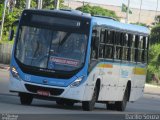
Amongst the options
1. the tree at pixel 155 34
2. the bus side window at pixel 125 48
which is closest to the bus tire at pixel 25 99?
the bus side window at pixel 125 48

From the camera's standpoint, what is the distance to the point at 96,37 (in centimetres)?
2645

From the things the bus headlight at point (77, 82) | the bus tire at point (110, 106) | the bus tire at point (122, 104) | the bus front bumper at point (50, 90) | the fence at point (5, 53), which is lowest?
the fence at point (5, 53)

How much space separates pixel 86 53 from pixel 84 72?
1.76 ft

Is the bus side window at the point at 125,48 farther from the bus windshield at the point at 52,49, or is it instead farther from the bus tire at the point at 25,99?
the bus tire at the point at 25,99

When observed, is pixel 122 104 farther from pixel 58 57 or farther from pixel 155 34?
pixel 155 34

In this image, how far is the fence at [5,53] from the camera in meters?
66.2

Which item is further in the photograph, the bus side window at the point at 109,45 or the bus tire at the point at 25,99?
the bus side window at the point at 109,45

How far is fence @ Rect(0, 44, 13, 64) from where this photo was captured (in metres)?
66.2

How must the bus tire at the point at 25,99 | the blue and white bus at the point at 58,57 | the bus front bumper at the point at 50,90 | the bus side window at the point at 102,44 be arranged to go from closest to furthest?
the bus front bumper at the point at 50,90 < the blue and white bus at the point at 58,57 < the bus tire at the point at 25,99 < the bus side window at the point at 102,44

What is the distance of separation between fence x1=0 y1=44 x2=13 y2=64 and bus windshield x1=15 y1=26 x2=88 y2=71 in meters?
40.0

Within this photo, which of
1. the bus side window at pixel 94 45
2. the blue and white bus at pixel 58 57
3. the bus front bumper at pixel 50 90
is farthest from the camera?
the bus side window at pixel 94 45

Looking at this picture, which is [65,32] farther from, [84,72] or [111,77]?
[111,77]

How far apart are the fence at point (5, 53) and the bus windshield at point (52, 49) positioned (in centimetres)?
3997

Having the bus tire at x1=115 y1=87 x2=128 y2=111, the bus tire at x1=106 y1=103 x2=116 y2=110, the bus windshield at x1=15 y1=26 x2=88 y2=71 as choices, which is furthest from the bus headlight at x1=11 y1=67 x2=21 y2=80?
the bus tire at x1=106 y1=103 x2=116 y2=110
